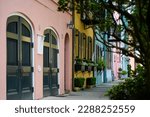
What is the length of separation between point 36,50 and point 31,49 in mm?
379

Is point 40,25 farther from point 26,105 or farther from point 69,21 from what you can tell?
Answer: point 26,105

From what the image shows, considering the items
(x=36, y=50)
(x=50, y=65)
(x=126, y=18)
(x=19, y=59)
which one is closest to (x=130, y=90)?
(x=126, y=18)

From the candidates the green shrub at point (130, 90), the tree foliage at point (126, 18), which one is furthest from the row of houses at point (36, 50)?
the green shrub at point (130, 90)

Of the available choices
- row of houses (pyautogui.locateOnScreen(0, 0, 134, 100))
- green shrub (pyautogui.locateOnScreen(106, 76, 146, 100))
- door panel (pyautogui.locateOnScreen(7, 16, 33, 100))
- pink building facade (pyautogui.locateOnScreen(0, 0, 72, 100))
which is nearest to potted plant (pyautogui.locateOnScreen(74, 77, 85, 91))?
row of houses (pyautogui.locateOnScreen(0, 0, 134, 100))

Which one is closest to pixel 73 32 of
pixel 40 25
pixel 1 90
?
pixel 40 25

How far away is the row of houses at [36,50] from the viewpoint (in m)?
10.7

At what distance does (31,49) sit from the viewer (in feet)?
41.5

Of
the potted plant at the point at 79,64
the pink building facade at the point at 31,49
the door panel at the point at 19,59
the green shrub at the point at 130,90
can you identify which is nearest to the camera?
the pink building facade at the point at 31,49

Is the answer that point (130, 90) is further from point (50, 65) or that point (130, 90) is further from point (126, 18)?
point (50, 65)

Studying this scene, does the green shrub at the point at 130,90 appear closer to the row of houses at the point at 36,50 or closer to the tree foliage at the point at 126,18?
the tree foliage at the point at 126,18

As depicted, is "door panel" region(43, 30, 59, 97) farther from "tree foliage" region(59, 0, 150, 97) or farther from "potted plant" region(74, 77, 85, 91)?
"potted plant" region(74, 77, 85, 91)

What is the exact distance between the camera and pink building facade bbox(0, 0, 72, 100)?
10602mm

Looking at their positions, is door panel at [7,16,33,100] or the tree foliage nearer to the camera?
the tree foliage

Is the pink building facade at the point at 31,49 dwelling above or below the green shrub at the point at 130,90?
above
